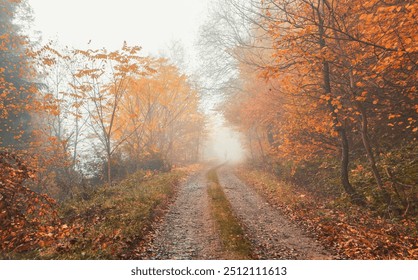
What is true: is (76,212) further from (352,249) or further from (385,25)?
(385,25)

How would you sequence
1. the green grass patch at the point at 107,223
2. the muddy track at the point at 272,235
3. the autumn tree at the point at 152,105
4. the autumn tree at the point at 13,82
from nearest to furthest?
the green grass patch at the point at 107,223
the muddy track at the point at 272,235
the autumn tree at the point at 13,82
the autumn tree at the point at 152,105

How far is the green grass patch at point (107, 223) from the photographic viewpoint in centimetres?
657

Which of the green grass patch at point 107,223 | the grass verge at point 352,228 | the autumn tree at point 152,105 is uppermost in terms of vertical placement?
the autumn tree at point 152,105

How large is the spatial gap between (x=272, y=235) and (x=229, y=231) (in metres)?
1.31

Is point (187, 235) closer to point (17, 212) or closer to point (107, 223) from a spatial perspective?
point (107, 223)

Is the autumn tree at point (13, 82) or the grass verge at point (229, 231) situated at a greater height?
the autumn tree at point (13, 82)

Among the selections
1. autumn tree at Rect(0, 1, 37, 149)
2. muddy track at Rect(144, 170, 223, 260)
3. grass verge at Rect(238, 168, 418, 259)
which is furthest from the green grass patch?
autumn tree at Rect(0, 1, 37, 149)

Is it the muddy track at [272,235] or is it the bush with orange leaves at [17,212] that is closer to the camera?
the bush with orange leaves at [17,212]

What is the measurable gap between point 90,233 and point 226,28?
16.2 metres

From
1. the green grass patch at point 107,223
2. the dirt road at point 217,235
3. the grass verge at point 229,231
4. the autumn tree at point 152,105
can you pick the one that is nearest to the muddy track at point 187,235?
the dirt road at point 217,235

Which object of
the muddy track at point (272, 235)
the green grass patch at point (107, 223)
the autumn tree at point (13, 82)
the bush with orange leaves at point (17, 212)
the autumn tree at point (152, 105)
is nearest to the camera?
the bush with orange leaves at point (17, 212)

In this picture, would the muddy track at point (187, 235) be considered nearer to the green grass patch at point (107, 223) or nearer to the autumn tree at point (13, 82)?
the green grass patch at point (107, 223)

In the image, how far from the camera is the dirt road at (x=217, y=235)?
6.84 m
